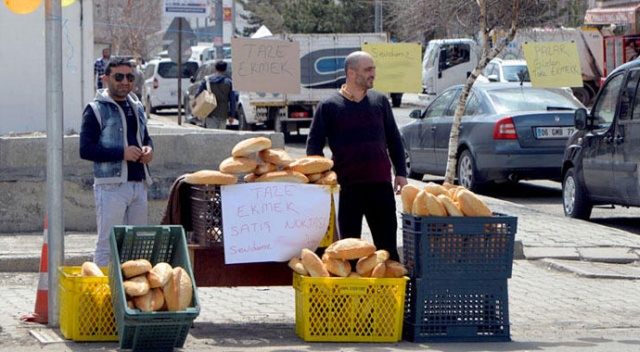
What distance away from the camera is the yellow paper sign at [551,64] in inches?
571

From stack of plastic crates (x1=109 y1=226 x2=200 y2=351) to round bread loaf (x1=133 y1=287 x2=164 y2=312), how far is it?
7 cm

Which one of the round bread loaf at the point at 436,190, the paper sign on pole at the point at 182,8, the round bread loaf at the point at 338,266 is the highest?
the paper sign on pole at the point at 182,8

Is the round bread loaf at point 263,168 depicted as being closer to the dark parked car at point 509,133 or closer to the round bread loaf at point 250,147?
the round bread loaf at point 250,147

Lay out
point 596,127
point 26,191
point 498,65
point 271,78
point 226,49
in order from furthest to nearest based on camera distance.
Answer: point 226,49
point 498,65
point 596,127
point 271,78
point 26,191

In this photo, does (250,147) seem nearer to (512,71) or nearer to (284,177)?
(284,177)

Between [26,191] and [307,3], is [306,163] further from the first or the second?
[307,3]

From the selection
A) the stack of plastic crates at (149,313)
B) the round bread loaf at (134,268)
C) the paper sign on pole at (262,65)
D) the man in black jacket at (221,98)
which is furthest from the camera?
the man in black jacket at (221,98)

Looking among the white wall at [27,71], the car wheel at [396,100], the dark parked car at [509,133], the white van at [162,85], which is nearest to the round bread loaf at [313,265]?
the dark parked car at [509,133]

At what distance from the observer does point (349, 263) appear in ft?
24.4

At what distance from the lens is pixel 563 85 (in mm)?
14672

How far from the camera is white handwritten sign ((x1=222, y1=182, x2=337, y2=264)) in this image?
24.7 feet

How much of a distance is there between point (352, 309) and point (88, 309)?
166 cm

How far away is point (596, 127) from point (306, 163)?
6372mm

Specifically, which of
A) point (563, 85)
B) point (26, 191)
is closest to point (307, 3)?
point (563, 85)
